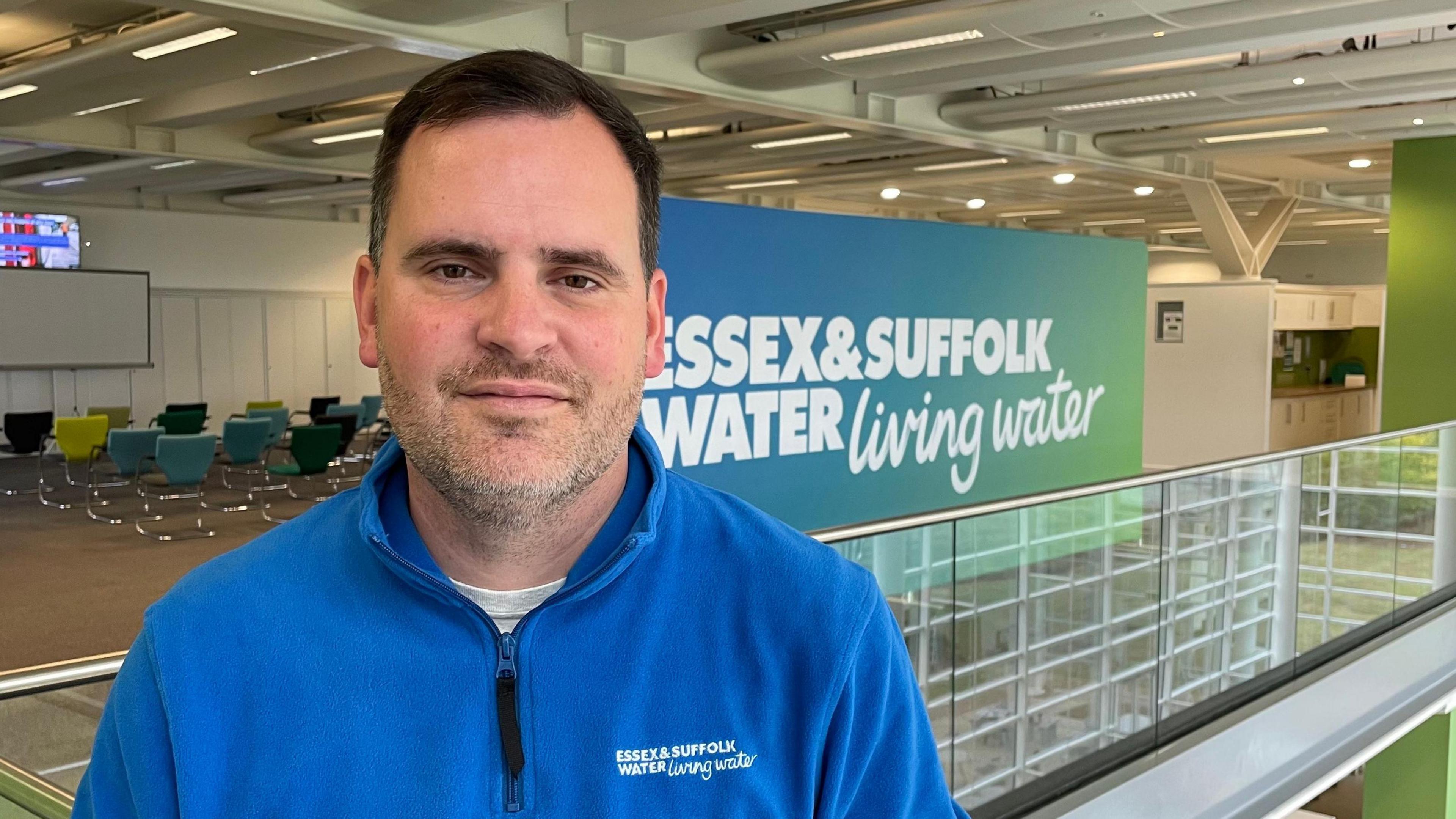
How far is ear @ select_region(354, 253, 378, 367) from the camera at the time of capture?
1.12 m

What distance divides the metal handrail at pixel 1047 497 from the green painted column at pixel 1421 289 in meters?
5.07

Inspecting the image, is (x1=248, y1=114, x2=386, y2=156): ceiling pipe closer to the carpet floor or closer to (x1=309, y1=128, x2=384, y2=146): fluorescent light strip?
(x1=309, y1=128, x2=384, y2=146): fluorescent light strip

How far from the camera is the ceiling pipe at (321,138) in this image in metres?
10.5

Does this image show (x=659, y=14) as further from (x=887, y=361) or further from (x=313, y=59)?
(x=313, y=59)

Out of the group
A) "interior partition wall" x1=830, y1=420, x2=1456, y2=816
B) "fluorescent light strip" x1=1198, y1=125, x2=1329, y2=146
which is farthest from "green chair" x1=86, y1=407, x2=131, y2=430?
"interior partition wall" x1=830, y1=420, x2=1456, y2=816

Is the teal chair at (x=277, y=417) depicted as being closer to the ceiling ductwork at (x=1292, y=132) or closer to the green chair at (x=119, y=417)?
the green chair at (x=119, y=417)

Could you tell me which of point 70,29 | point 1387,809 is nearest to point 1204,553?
point 1387,809

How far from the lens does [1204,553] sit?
5.41m

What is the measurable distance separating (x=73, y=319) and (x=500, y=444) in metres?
17.2

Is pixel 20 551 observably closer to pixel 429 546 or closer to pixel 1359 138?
pixel 429 546

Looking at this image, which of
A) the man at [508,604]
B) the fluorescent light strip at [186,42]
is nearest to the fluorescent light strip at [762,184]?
the fluorescent light strip at [186,42]

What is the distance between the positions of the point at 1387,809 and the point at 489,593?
11.1 metres

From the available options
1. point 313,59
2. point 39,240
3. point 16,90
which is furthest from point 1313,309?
point 39,240

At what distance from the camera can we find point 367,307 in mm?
1176
